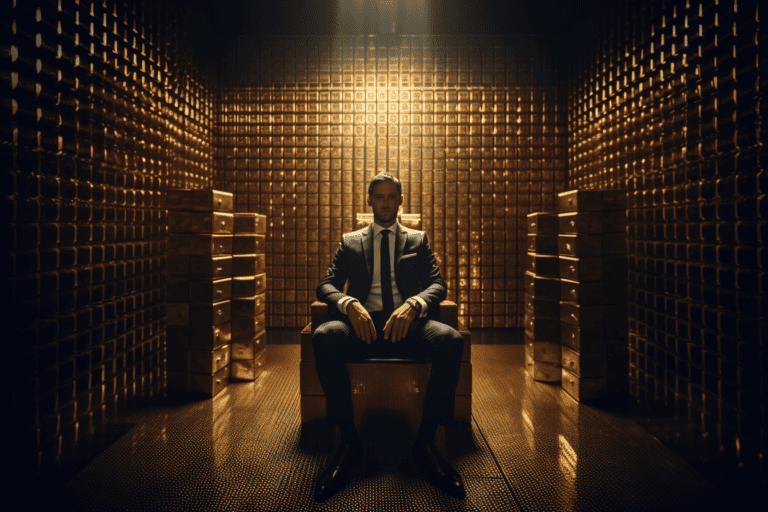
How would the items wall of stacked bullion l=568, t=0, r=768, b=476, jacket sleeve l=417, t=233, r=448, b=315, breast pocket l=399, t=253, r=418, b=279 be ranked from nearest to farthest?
wall of stacked bullion l=568, t=0, r=768, b=476 → jacket sleeve l=417, t=233, r=448, b=315 → breast pocket l=399, t=253, r=418, b=279

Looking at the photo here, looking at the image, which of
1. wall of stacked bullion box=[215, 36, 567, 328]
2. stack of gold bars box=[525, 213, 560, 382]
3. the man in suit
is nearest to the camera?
the man in suit

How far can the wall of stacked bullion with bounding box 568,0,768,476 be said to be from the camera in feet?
6.07

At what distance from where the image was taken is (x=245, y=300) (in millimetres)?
2957

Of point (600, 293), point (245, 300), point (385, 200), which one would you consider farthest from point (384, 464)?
point (600, 293)

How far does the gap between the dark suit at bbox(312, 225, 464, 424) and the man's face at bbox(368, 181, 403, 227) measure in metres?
0.11

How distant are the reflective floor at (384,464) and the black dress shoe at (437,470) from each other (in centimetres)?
4

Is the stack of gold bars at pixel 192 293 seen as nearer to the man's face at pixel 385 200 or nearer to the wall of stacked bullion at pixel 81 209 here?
the wall of stacked bullion at pixel 81 209

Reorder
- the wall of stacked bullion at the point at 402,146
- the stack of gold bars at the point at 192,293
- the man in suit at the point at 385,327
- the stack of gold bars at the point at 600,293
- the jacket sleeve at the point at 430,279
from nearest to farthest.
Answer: the man in suit at the point at 385,327, the jacket sleeve at the point at 430,279, the stack of gold bars at the point at 600,293, the stack of gold bars at the point at 192,293, the wall of stacked bullion at the point at 402,146

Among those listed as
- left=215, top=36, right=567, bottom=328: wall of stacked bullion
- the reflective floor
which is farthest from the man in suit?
left=215, top=36, right=567, bottom=328: wall of stacked bullion

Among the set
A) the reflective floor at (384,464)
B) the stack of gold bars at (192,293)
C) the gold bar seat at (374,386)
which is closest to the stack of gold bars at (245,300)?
the stack of gold bars at (192,293)

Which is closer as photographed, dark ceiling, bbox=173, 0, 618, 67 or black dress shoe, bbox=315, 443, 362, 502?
black dress shoe, bbox=315, 443, 362, 502

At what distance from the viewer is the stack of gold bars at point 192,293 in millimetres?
2666

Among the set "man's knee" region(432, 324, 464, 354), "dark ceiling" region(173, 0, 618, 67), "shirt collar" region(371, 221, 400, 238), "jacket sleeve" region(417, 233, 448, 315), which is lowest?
"man's knee" region(432, 324, 464, 354)

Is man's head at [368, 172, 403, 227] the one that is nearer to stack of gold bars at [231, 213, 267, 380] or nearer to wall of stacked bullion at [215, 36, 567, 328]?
stack of gold bars at [231, 213, 267, 380]
